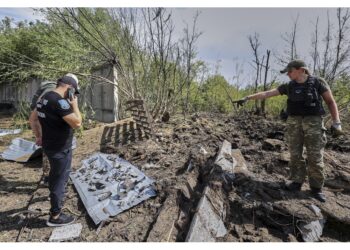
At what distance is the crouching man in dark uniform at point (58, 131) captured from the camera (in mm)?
2629

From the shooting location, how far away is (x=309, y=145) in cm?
297

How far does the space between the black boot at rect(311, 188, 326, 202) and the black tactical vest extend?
0.81 m

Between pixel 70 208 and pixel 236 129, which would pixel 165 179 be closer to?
pixel 70 208

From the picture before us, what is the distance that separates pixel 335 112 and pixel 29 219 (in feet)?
11.2

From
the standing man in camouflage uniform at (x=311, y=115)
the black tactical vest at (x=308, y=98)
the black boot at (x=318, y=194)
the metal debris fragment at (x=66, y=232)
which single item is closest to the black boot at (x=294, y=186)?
the standing man in camouflage uniform at (x=311, y=115)

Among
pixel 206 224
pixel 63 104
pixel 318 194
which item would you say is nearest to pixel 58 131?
pixel 63 104

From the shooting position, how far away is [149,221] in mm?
2760

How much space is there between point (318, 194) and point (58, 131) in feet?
8.90

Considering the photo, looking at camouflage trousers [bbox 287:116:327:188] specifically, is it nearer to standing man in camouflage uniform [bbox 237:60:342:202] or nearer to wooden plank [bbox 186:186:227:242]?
standing man in camouflage uniform [bbox 237:60:342:202]

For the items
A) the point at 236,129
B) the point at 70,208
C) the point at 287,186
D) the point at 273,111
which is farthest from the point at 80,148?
the point at 273,111

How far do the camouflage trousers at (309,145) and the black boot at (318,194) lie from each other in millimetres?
44

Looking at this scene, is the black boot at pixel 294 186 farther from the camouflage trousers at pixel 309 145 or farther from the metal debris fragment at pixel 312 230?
the metal debris fragment at pixel 312 230

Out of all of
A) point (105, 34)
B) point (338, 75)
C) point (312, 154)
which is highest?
point (105, 34)

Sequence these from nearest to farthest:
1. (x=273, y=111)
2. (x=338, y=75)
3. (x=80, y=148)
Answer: (x=80, y=148) → (x=338, y=75) → (x=273, y=111)
